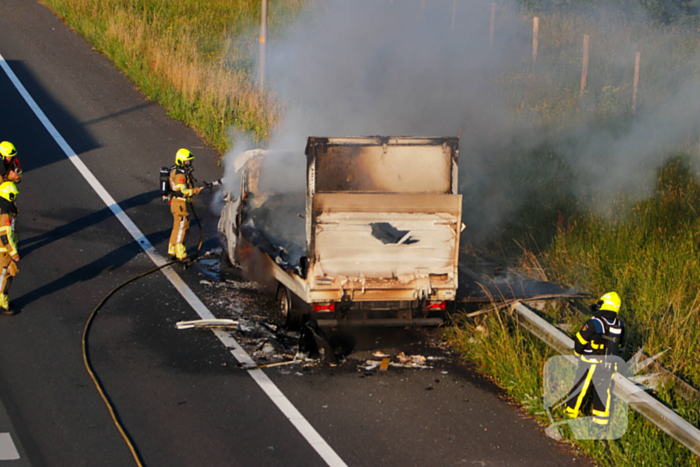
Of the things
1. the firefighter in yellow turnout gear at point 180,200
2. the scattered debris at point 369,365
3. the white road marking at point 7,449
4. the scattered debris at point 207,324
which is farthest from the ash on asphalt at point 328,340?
the white road marking at point 7,449

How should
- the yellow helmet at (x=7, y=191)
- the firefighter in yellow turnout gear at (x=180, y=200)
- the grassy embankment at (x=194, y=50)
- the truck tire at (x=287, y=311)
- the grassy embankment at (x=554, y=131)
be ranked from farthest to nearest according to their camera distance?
the grassy embankment at (x=194, y=50) → the firefighter in yellow turnout gear at (x=180, y=200) → the yellow helmet at (x=7, y=191) → the truck tire at (x=287, y=311) → the grassy embankment at (x=554, y=131)

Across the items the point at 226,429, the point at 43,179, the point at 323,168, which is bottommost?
the point at 226,429

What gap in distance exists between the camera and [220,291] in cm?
856

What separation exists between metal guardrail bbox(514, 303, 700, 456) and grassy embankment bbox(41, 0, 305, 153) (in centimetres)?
1004

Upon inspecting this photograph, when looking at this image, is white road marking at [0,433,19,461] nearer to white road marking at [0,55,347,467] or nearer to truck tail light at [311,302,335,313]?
white road marking at [0,55,347,467]

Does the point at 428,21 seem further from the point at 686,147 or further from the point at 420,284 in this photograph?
the point at 420,284

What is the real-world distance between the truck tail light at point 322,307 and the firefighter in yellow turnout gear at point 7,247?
361 centimetres

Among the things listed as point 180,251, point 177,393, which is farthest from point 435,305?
point 180,251

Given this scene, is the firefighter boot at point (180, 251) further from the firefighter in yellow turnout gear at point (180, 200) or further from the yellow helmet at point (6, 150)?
the yellow helmet at point (6, 150)

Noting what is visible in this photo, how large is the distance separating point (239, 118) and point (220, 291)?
7.80 metres

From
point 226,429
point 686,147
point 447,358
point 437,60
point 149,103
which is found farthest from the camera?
point 149,103

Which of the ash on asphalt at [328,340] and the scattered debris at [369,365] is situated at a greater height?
the ash on asphalt at [328,340]

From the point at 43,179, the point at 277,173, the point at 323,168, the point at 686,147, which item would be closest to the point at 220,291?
the point at 277,173

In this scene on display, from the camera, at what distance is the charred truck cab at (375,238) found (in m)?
6.40
